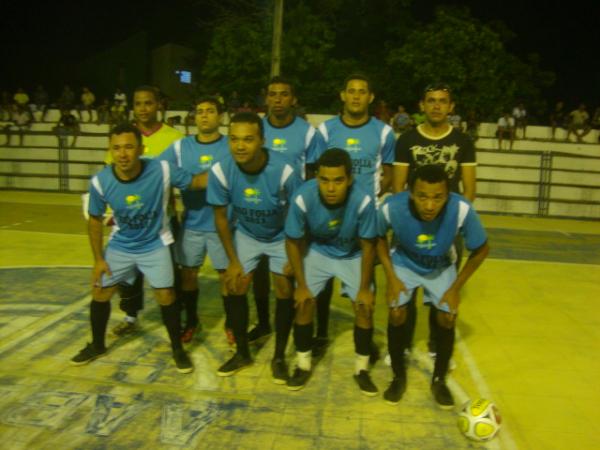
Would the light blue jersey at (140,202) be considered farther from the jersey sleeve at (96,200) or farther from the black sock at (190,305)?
the black sock at (190,305)

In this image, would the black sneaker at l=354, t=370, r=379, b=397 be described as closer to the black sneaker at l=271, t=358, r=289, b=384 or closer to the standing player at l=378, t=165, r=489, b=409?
the standing player at l=378, t=165, r=489, b=409

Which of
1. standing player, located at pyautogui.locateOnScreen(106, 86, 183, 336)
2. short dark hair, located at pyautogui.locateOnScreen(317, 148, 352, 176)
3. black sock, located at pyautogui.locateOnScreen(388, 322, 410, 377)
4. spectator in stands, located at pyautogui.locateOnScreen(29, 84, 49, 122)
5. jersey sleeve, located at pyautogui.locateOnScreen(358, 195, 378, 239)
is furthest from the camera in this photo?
spectator in stands, located at pyautogui.locateOnScreen(29, 84, 49, 122)

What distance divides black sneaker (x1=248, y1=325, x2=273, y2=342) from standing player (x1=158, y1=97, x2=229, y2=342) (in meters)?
0.66

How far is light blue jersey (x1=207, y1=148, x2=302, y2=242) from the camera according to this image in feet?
15.1

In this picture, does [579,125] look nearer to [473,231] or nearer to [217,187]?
[473,231]

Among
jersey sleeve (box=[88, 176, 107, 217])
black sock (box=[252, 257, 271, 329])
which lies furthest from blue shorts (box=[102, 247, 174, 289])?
black sock (box=[252, 257, 271, 329])

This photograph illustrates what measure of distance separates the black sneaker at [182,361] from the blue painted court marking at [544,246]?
594 cm

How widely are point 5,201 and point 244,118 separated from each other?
1150cm

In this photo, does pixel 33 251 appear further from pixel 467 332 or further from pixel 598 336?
pixel 598 336

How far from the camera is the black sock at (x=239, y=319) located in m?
4.87

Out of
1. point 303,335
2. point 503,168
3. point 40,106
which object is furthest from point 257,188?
point 40,106

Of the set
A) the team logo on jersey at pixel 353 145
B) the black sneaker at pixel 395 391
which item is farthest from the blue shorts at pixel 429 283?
the team logo on jersey at pixel 353 145

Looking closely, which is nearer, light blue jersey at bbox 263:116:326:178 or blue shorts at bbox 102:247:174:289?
blue shorts at bbox 102:247:174:289

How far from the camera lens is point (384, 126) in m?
5.38
